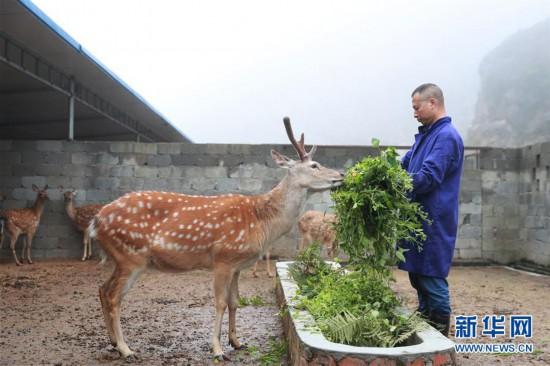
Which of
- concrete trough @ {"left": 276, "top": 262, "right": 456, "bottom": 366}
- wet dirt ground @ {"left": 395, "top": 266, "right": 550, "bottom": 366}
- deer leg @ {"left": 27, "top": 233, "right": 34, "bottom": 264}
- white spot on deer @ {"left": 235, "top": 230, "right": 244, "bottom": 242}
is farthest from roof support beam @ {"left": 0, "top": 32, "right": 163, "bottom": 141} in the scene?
wet dirt ground @ {"left": 395, "top": 266, "right": 550, "bottom": 366}

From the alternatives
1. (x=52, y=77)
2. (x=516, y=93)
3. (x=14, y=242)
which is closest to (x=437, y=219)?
(x=14, y=242)

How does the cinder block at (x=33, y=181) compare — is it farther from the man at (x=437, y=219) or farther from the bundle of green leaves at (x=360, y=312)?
the man at (x=437, y=219)

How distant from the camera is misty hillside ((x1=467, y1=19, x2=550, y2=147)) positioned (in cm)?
5800

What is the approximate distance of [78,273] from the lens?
8531 mm

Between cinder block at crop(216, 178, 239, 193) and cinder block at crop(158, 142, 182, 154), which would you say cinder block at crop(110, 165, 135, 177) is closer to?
cinder block at crop(158, 142, 182, 154)

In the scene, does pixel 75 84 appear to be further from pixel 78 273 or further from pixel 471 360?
pixel 471 360

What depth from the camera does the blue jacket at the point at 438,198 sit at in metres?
3.53

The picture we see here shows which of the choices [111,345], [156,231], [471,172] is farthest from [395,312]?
[471,172]

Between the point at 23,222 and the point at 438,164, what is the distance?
791cm

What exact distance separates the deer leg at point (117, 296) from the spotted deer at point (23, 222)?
5650 mm

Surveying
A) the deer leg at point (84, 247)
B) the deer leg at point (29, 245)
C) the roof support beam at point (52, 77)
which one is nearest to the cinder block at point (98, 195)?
the deer leg at point (84, 247)

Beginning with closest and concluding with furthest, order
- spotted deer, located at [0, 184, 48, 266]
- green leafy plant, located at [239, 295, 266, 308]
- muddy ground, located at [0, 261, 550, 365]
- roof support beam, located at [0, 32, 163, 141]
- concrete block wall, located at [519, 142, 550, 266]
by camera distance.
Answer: muddy ground, located at [0, 261, 550, 365], green leafy plant, located at [239, 295, 266, 308], roof support beam, located at [0, 32, 163, 141], spotted deer, located at [0, 184, 48, 266], concrete block wall, located at [519, 142, 550, 266]

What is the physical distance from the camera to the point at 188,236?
14.4 ft

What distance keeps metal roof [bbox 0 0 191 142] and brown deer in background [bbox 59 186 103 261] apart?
1637 millimetres
